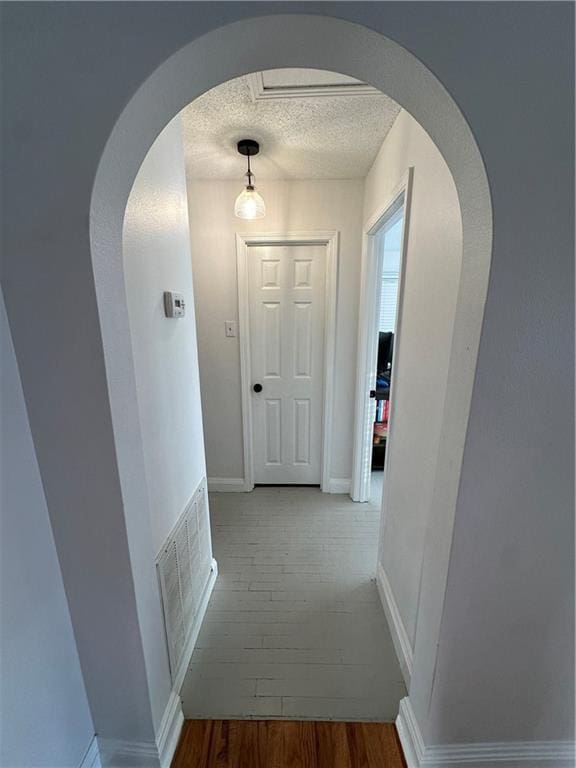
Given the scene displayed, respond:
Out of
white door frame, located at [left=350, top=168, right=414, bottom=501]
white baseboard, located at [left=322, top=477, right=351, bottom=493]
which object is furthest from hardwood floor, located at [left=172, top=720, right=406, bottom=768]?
white baseboard, located at [left=322, top=477, right=351, bottom=493]

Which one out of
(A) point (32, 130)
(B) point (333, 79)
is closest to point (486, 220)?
(A) point (32, 130)

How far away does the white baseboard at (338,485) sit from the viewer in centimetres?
260

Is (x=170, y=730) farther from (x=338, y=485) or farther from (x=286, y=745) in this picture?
(x=338, y=485)

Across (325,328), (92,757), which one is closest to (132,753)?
(92,757)

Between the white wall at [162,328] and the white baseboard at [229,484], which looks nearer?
the white wall at [162,328]

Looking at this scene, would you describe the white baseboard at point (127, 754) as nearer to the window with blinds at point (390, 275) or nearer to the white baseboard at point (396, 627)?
the white baseboard at point (396, 627)

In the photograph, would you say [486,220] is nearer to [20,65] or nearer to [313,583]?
[20,65]

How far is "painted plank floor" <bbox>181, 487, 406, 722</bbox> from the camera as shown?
1.18m

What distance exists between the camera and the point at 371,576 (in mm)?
1761

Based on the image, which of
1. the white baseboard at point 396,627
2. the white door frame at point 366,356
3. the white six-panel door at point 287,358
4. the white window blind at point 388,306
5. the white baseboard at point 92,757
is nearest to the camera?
the white baseboard at point 92,757

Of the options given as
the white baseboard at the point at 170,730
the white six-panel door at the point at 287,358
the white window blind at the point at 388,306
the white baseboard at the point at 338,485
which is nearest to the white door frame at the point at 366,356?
the white baseboard at the point at 338,485

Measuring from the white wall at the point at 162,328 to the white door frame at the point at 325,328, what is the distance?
3.07ft

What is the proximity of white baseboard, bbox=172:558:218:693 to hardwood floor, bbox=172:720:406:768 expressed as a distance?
134 millimetres

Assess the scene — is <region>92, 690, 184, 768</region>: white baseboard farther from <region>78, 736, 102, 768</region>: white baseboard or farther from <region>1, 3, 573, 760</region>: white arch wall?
<region>1, 3, 573, 760</region>: white arch wall
